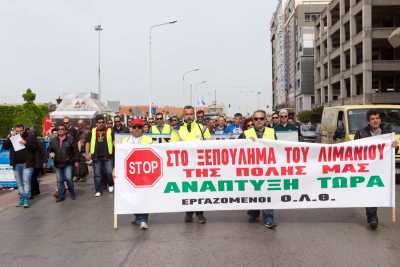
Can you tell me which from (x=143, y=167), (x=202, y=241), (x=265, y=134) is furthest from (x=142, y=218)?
(x=265, y=134)

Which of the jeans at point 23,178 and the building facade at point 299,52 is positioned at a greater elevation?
the building facade at point 299,52

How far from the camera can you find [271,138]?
8156 millimetres

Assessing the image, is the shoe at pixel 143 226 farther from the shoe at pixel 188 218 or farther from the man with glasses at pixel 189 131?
the man with glasses at pixel 189 131

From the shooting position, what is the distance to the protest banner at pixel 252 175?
7895 mm

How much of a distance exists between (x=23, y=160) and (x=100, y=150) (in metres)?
1.84

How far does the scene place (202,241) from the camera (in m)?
7.01

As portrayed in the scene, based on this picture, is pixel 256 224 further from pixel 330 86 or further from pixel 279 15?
pixel 279 15

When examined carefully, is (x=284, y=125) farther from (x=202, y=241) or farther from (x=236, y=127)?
(x=202, y=241)

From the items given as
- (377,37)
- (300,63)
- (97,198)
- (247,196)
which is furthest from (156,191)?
(300,63)

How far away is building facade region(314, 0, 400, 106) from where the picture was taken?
48.9m

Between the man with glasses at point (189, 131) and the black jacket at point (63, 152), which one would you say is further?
the black jacket at point (63, 152)

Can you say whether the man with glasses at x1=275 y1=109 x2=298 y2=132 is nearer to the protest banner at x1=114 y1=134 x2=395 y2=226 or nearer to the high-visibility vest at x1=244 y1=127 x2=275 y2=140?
the high-visibility vest at x1=244 y1=127 x2=275 y2=140

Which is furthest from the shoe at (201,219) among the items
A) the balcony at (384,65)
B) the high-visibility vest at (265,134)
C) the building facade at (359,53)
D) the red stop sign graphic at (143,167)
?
the balcony at (384,65)

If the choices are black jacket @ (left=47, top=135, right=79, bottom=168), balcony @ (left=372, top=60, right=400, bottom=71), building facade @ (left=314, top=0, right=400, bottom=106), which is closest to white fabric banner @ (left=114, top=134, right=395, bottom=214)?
black jacket @ (left=47, top=135, right=79, bottom=168)
